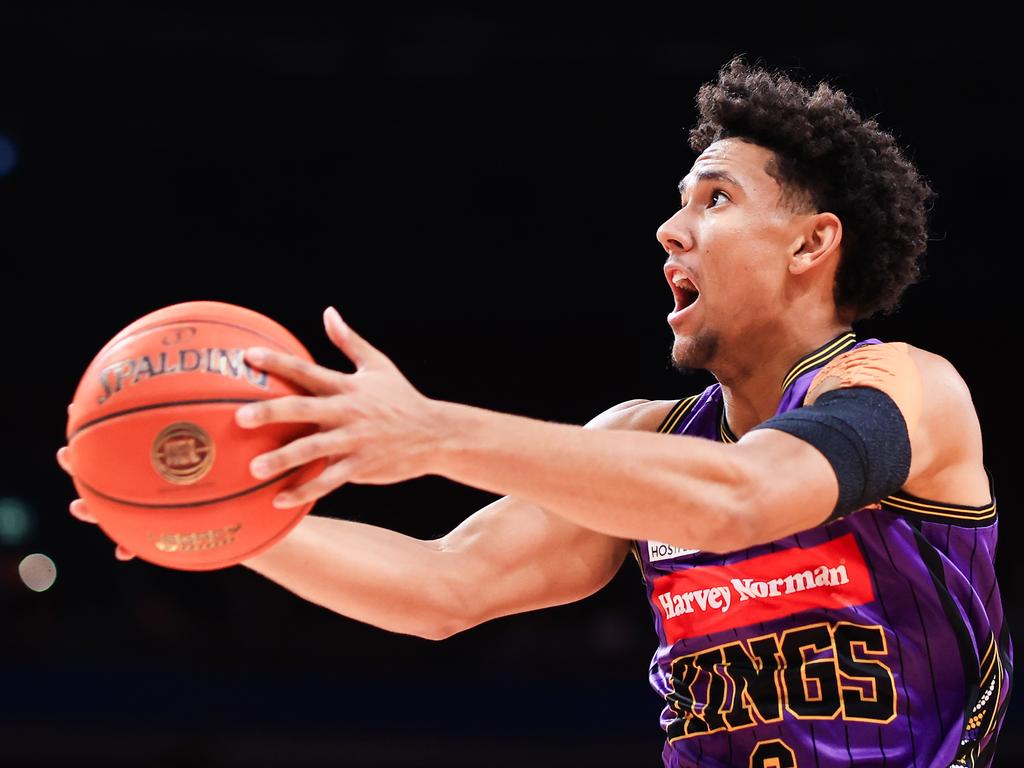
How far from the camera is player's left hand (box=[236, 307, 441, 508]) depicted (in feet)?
7.05

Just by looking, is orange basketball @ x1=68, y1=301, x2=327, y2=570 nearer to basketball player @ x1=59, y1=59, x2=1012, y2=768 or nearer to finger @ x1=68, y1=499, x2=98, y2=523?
basketball player @ x1=59, y1=59, x2=1012, y2=768

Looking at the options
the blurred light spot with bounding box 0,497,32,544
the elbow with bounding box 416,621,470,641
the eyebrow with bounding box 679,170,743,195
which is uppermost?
the blurred light spot with bounding box 0,497,32,544

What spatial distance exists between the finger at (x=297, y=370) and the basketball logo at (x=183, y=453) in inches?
6.6

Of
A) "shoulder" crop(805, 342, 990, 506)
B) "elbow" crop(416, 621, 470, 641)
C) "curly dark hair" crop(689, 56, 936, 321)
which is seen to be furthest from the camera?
"curly dark hair" crop(689, 56, 936, 321)

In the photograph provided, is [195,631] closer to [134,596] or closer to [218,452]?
[134,596]

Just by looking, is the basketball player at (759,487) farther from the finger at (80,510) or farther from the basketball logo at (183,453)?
the basketball logo at (183,453)

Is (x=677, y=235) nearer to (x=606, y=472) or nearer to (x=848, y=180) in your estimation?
(x=848, y=180)

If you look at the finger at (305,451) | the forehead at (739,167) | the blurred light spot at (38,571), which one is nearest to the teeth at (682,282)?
the forehead at (739,167)

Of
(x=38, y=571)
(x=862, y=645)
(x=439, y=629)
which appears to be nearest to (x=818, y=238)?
(x=862, y=645)

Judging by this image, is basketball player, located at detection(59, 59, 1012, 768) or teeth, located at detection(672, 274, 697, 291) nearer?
basketball player, located at detection(59, 59, 1012, 768)

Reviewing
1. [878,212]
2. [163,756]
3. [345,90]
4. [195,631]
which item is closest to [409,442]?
[878,212]

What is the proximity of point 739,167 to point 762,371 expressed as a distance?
1.95 ft

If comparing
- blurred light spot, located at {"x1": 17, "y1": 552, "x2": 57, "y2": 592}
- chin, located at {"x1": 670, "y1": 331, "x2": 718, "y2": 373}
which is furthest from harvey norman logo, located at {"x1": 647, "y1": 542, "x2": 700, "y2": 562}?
blurred light spot, located at {"x1": 17, "y1": 552, "x2": 57, "y2": 592}

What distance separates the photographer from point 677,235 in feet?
11.5
